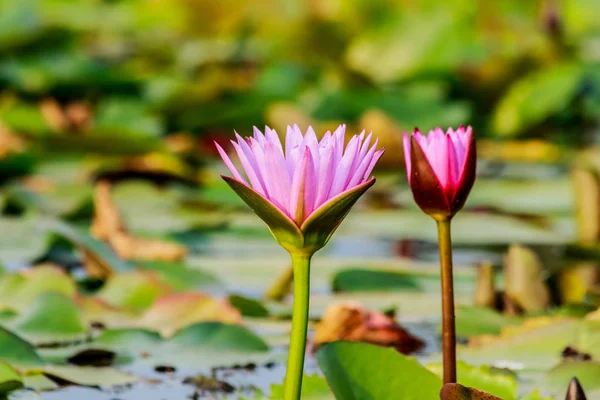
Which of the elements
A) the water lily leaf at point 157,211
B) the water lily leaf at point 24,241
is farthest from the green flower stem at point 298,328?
the water lily leaf at point 157,211

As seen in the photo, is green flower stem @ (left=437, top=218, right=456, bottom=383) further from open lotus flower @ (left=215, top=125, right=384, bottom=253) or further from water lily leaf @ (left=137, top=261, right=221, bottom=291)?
water lily leaf @ (left=137, top=261, right=221, bottom=291)

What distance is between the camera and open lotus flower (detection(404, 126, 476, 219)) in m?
0.73

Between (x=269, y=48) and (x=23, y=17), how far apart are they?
0.93 m

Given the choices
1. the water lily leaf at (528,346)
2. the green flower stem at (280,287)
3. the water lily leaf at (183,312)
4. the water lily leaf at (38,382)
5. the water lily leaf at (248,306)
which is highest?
the green flower stem at (280,287)

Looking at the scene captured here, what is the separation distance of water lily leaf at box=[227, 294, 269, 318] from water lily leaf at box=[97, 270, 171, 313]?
0.11 metres

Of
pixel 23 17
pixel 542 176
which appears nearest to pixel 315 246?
pixel 542 176

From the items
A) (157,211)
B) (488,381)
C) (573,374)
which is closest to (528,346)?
(573,374)

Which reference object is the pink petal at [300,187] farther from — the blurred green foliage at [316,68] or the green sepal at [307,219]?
the blurred green foliage at [316,68]

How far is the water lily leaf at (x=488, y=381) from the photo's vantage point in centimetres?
83

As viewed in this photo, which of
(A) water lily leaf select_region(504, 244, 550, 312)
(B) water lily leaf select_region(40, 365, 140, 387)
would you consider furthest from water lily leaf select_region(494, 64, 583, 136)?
(B) water lily leaf select_region(40, 365, 140, 387)

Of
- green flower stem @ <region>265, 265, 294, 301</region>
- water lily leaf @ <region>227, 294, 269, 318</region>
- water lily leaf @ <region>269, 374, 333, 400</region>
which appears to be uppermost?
green flower stem @ <region>265, 265, 294, 301</region>

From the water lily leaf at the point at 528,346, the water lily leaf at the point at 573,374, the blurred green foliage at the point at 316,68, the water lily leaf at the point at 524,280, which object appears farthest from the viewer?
the blurred green foliage at the point at 316,68

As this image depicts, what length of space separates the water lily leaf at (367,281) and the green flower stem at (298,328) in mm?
782

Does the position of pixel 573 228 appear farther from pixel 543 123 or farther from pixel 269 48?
pixel 269 48
